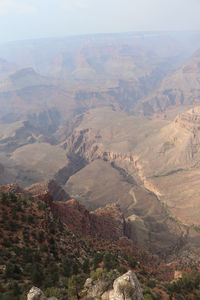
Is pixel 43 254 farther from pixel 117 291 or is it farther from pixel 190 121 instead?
pixel 190 121

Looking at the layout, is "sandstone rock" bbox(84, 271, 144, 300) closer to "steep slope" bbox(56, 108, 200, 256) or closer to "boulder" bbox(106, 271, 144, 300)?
"boulder" bbox(106, 271, 144, 300)

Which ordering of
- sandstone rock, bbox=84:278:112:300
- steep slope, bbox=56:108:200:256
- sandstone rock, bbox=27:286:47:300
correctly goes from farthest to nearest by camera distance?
steep slope, bbox=56:108:200:256, sandstone rock, bbox=84:278:112:300, sandstone rock, bbox=27:286:47:300

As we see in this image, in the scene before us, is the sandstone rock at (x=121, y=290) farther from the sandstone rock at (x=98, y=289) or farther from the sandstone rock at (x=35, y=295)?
the sandstone rock at (x=35, y=295)

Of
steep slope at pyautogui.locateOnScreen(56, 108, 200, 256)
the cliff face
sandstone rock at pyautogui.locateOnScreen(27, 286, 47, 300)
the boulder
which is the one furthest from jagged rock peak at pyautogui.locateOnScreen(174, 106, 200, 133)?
sandstone rock at pyautogui.locateOnScreen(27, 286, 47, 300)

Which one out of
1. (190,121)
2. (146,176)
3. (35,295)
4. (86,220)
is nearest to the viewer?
(35,295)

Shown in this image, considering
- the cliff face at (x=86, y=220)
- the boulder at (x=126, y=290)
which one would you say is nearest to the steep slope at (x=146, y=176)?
the cliff face at (x=86, y=220)

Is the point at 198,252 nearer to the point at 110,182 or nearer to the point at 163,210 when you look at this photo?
the point at 163,210

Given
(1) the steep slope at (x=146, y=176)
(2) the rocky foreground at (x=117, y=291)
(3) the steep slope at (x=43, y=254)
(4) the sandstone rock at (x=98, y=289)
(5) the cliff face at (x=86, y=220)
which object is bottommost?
(1) the steep slope at (x=146, y=176)

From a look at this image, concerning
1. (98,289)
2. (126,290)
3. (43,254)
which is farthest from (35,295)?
(43,254)

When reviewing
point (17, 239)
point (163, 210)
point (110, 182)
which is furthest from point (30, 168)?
point (17, 239)
